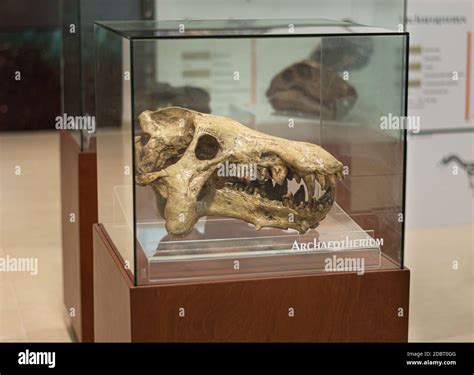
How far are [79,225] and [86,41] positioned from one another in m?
0.76

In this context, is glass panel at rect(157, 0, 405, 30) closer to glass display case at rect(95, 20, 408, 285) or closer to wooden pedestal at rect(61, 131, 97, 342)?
wooden pedestal at rect(61, 131, 97, 342)

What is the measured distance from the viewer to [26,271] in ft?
17.6

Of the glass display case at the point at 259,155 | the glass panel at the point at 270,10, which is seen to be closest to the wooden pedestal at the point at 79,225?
the glass panel at the point at 270,10

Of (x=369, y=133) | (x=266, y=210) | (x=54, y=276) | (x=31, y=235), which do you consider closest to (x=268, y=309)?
(x=266, y=210)

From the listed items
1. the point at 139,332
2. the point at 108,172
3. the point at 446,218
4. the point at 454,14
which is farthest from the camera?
the point at 446,218

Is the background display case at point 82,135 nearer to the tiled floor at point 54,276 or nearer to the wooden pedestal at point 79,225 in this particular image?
the wooden pedestal at point 79,225

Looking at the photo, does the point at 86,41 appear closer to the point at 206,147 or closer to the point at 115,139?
the point at 115,139

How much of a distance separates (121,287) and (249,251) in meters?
0.35

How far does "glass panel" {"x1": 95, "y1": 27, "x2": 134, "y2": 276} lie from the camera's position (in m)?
2.40

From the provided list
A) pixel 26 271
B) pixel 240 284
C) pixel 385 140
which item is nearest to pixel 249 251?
pixel 240 284

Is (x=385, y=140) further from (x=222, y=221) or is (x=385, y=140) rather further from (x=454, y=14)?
(x=454, y=14)

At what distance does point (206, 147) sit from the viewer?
8.06 feet

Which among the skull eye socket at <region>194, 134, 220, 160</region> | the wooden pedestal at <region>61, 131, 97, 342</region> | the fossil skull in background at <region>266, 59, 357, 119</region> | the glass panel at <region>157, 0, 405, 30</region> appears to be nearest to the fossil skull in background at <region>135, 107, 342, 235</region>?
the skull eye socket at <region>194, 134, 220, 160</region>

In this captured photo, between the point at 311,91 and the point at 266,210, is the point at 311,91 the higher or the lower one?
the higher one
